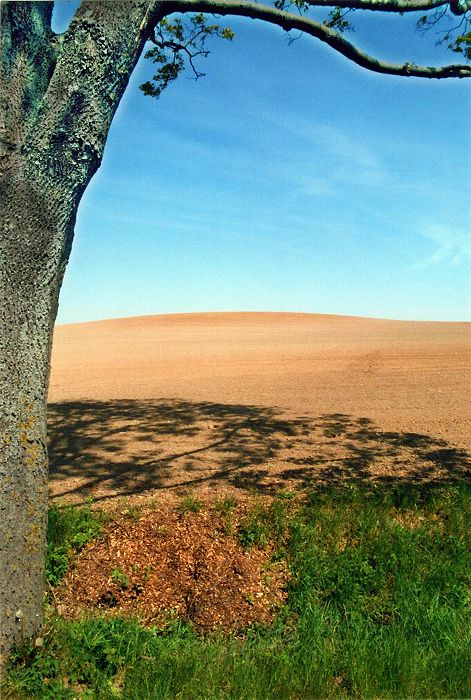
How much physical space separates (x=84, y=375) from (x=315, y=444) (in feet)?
39.6

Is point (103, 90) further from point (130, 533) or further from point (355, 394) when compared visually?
point (355, 394)

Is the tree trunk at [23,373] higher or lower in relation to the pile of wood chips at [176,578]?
higher

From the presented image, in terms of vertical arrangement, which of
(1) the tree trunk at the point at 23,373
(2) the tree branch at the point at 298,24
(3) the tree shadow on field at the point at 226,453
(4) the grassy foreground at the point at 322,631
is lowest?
(4) the grassy foreground at the point at 322,631

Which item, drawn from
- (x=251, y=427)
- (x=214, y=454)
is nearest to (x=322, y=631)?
(x=214, y=454)

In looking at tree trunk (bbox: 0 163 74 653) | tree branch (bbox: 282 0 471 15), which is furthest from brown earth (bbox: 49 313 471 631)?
tree branch (bbox: 282 0 471 15)

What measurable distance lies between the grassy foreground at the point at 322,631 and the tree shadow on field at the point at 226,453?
3.20 feet

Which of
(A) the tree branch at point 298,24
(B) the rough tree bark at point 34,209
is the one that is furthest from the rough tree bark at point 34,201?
(A) the tree branch at point 298,24

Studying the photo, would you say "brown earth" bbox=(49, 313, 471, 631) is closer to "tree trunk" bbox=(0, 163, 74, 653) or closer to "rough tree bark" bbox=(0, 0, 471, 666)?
"tree trunk" bbox=(0, 163, 74, 653)

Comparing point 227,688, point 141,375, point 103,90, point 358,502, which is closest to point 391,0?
point 103,90

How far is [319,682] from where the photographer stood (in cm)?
371

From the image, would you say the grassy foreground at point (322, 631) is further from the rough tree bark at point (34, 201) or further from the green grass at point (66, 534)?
the rough tree bark at point (34, 201)

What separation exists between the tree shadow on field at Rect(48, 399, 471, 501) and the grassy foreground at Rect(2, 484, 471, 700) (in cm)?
98

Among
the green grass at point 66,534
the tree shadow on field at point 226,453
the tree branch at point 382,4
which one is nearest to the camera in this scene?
the green grass at point 66,534

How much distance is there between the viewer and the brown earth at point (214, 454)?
4875mm
